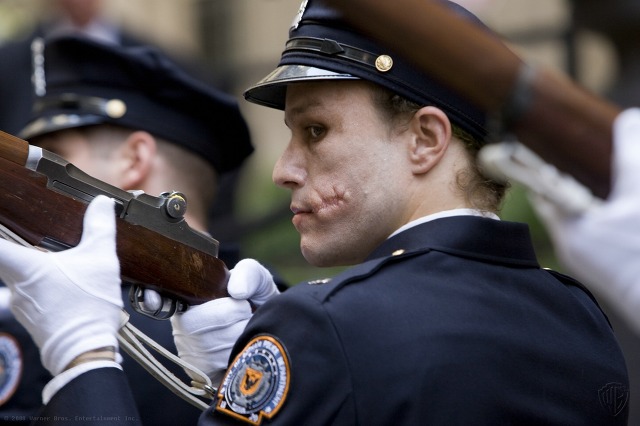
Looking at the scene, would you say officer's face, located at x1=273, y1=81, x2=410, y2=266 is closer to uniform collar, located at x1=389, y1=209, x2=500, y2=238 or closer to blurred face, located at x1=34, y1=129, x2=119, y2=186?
uniform collar, located at x1=389, y1=209, x2=500, y2=238

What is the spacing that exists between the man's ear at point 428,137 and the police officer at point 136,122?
1.27 metres

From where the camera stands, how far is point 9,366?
3.40 m

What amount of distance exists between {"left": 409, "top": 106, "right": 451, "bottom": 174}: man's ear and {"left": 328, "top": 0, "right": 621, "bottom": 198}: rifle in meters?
0.91

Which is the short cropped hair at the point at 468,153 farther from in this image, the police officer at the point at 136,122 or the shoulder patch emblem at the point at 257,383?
the police officer at the point at 136,122

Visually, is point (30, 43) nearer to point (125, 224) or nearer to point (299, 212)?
point (125, 224)

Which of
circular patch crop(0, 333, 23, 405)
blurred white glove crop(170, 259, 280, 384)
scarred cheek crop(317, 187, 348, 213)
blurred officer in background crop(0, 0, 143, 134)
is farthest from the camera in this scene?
blurred officer in background crop(0, 0, 143, 134)

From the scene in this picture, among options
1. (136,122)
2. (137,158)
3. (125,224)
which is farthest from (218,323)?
(136,122)

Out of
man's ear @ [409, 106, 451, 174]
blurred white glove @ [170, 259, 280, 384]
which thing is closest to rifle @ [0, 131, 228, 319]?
Result: blurred white glove @ [170, 259, 280, 384]

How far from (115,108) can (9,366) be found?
3.67 ft

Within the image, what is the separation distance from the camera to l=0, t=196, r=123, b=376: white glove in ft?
8.36

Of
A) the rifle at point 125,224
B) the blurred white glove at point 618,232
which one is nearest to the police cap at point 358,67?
the rifle at point 125,224

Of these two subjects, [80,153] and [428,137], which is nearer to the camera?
[428,137]

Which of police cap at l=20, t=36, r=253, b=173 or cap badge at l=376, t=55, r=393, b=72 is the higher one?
cap badge at l=376, t=55, r=393, b=72

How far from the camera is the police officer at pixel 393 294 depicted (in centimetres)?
231
